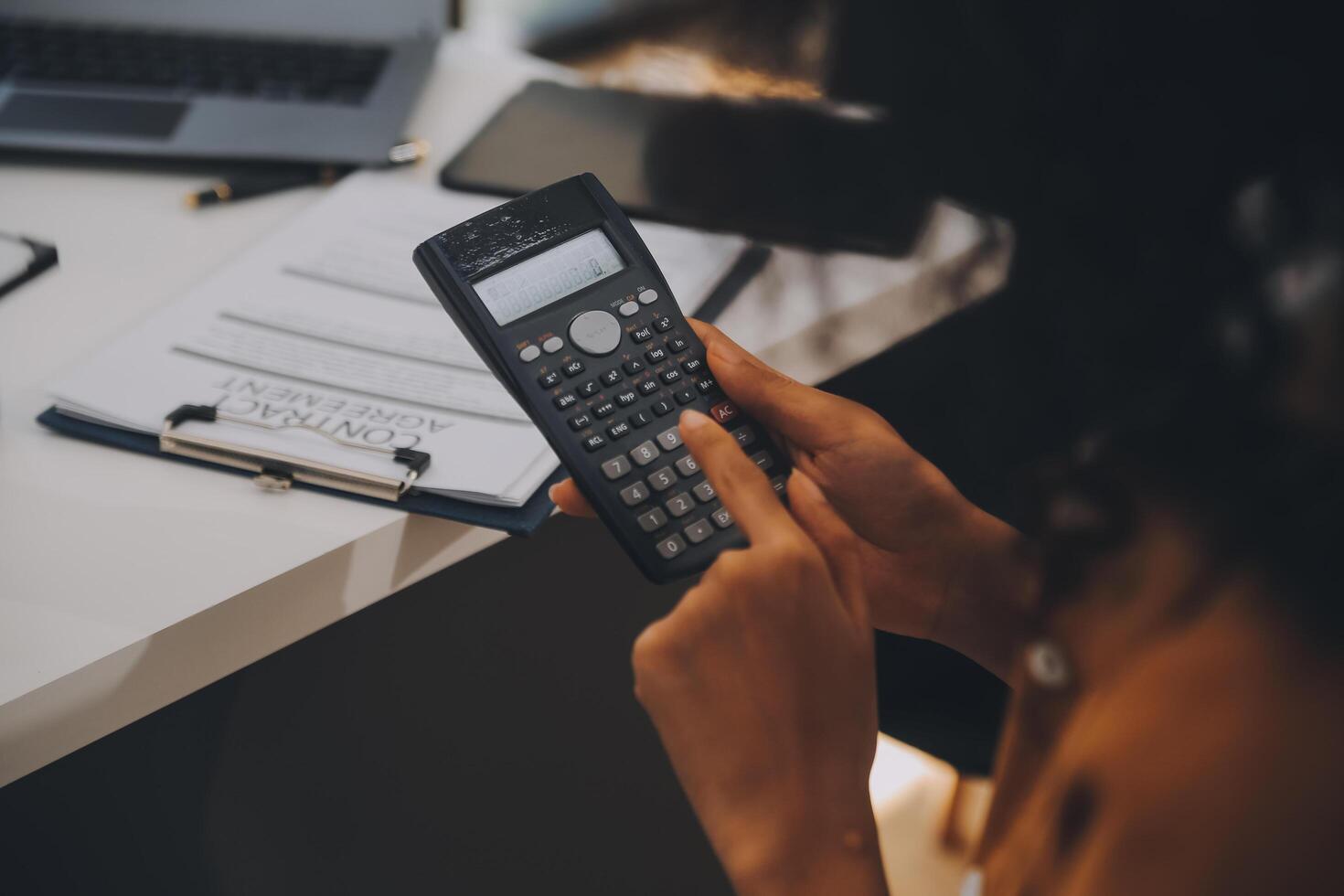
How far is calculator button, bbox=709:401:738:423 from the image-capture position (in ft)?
1.44

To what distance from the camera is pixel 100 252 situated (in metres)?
0.57

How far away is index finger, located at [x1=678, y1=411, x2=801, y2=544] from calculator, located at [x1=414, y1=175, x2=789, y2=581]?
0.15 ft

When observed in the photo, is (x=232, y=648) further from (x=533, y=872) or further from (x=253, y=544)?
(x=533, y=872)

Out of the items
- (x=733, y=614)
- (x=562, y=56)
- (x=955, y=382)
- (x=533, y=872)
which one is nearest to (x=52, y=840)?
(x=533, y=872)

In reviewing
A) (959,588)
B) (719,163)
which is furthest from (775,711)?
(719,163)

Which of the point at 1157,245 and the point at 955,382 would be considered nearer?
the point at 1157,245

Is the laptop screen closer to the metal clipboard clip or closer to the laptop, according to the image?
the laptop

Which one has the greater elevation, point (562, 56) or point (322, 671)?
point (562, 56)

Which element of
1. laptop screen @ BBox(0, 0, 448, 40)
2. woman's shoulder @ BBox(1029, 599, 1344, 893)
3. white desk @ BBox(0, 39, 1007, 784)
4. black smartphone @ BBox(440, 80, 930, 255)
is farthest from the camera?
laptop screen @ BBox(0, 0, 448, 40)

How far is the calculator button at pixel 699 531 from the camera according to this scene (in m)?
0.41

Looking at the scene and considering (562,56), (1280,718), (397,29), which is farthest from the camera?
(562,56)

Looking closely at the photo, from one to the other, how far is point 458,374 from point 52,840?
30 centimetres

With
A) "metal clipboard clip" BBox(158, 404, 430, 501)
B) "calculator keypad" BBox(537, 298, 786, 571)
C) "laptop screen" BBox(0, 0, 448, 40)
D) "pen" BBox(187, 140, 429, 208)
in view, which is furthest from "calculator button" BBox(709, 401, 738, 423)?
"laptop screen" BBox(0, 0, 448, 40)

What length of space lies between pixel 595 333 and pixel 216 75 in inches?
15.0
